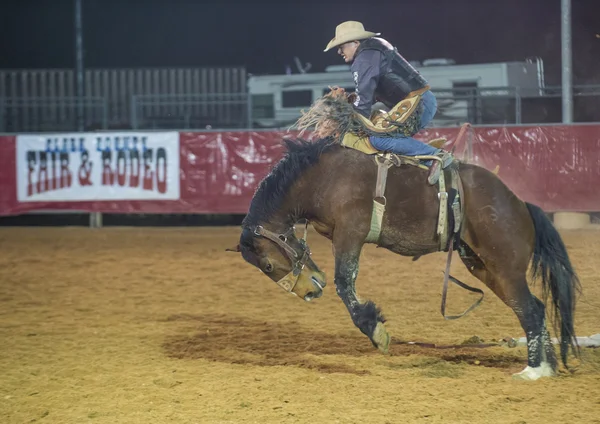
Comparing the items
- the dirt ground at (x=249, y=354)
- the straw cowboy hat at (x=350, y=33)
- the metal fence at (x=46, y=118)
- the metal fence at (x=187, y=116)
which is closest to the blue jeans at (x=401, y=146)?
the straw cowboy hat at (x=350, y=33)

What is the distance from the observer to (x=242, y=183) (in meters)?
15.3

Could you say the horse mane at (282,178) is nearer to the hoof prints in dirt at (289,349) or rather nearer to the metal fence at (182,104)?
the hoof prints in dirt at (289,349)

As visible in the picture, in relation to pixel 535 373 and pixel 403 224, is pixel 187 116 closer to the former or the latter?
pixel 403 224

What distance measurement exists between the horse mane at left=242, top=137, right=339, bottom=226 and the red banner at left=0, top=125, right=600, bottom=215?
29.1 feet

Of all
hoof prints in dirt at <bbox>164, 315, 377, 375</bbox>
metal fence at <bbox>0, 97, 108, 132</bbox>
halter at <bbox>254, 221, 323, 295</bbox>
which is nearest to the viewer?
halter at <bbox>254, 221, 323, 295</bbox>

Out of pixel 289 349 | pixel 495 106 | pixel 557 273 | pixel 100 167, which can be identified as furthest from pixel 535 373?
pixel 495 106

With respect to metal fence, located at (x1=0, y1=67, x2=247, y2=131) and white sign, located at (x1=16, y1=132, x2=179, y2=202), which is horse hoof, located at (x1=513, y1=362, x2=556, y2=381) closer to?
white sign, located at (x1=16, y1=132, x2=179, y2=202)

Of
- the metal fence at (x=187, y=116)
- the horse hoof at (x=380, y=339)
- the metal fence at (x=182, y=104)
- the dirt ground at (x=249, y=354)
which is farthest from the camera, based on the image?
the metal fence at (x=187, y=116)

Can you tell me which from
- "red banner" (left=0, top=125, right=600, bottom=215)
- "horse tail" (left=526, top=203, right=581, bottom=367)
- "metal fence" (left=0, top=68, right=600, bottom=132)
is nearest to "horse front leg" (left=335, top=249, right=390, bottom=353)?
"horse tail" (left=526, top=203, right=581, bottom=367)

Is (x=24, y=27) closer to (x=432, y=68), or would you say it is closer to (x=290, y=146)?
(x=432, y=68)

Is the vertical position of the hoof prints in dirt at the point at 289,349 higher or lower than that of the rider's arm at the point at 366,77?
lower

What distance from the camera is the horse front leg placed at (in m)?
5.04

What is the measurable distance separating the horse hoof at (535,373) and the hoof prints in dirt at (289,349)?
30 cm

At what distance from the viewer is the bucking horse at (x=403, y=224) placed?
5254mm
